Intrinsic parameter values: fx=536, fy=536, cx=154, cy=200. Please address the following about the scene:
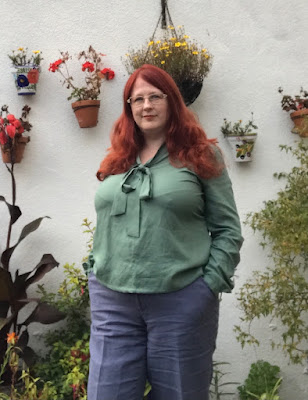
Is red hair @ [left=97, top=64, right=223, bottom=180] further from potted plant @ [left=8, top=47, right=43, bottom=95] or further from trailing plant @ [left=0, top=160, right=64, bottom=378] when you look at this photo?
potted plant @ [left=8, top=47, right=43, bottom=95]

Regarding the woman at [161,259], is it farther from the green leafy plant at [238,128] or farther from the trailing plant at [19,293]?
the green leafy plant at [238,128]

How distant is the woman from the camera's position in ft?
6.83

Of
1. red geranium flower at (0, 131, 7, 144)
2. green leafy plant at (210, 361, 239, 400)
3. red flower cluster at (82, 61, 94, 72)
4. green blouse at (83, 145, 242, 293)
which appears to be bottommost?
green leafy plant at (210, 361, 239, 400)

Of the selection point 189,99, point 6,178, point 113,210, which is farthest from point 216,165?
point 6,178

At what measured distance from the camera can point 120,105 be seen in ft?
12.5

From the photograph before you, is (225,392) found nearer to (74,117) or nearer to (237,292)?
(237,292)

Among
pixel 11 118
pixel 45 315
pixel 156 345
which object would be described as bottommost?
pixel 45 315

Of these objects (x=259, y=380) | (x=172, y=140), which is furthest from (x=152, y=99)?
(x=259, y=380)

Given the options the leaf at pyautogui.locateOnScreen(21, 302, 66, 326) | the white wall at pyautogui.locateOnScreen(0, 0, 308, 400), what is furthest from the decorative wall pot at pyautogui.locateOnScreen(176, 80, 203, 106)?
the leaf at pyautogui.locateOnScreen(21, 302, 66, 326)

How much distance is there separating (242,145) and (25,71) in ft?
5.11

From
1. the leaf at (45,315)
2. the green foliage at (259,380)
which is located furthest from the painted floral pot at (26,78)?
the green foliage at (259,380)

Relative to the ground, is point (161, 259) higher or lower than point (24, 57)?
lower

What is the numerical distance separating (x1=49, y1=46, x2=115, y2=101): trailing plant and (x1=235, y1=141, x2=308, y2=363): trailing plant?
1333 millimetres

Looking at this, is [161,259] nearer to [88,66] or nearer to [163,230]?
[163,230]
